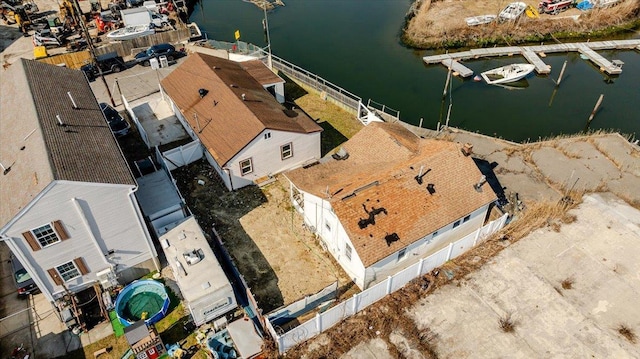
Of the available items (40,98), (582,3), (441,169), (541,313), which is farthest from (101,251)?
(582,3)

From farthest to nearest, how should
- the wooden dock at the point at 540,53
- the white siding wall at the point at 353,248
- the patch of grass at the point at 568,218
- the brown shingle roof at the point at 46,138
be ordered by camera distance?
the wooden dock at the point at 540,53 → the patch of grass at the point at 568,218 → the white siding wall at the point at 353,248 → the brown shingle roof at the point at 46,138

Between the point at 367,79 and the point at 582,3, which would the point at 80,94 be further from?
the point at 582,3

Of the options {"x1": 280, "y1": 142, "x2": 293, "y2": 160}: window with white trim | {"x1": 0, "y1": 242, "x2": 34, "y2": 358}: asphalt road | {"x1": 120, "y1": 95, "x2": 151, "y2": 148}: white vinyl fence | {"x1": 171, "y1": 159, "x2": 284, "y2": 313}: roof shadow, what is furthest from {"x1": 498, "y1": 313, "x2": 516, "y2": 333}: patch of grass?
{"x1": 120, "y1": 95, "x2": 151, "y2": 148}: white vinyl fence

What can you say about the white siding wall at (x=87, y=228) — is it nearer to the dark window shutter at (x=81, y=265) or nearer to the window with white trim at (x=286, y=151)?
the dark window shutter at (x=81, y=265)

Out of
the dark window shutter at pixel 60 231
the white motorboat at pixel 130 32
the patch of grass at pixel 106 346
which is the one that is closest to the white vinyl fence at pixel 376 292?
the patch of grass at pixel 106 346

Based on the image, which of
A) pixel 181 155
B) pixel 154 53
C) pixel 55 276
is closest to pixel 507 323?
pixel 55 276

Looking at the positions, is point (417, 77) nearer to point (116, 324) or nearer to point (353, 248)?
point (353, 248)
